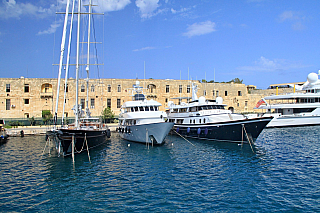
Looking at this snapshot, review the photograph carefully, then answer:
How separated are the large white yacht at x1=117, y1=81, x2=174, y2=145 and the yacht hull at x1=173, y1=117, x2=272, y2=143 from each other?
5199 millimetres

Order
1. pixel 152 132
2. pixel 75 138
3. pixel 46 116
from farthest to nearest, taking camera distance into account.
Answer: pixel 46 116 → pixel 152 132 → pixel 75 138

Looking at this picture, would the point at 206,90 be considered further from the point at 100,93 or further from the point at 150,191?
the point at 150,191

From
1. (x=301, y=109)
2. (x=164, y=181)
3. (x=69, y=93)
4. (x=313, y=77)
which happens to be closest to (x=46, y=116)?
(x=69, y=93)

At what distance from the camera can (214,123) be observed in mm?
30188

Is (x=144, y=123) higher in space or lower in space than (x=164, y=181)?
higher

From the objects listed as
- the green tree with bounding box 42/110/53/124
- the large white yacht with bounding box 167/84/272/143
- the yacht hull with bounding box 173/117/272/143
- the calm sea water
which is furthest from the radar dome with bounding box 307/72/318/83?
the green tree with bounding box 42/110/53/124

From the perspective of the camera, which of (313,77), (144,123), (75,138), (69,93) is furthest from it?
(69,93)

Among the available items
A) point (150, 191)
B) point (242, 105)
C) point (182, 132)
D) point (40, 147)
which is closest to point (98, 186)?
point (150, 191)

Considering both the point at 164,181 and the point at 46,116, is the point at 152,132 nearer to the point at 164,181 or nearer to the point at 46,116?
the point at 164,181

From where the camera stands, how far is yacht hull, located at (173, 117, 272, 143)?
26.9m

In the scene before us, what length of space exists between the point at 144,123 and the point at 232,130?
32.5 ft

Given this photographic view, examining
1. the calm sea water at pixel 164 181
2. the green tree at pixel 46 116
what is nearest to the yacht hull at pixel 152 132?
the calm sea water at pixel 164 181

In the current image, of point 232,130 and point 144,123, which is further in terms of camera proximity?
point 144,123

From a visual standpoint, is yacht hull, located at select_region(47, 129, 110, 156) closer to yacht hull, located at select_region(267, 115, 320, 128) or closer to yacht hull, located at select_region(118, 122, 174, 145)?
yacht hull, located at select_region(118, 122, 174, 145)
